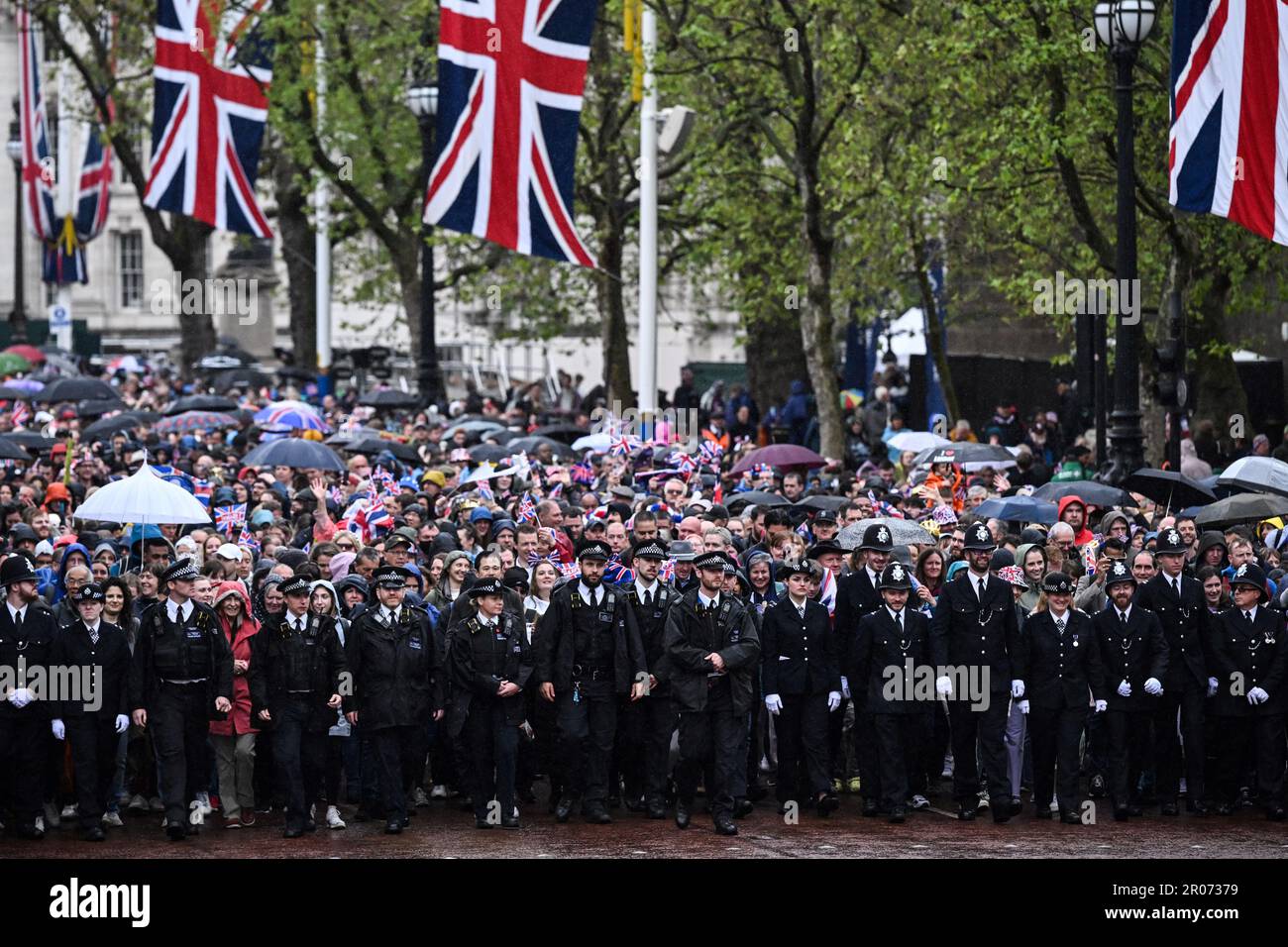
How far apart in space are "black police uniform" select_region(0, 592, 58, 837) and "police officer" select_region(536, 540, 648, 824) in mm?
3170

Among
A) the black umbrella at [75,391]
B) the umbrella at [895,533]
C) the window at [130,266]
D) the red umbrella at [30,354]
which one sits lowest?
the umbrella at [895,533]

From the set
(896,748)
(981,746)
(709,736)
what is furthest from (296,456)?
(981,746)

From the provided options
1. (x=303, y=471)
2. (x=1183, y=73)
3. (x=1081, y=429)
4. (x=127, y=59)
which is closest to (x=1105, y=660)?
(x=1183, y=73)

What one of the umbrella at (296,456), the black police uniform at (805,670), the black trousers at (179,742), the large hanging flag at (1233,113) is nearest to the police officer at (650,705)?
the black police uniform at (805,670)

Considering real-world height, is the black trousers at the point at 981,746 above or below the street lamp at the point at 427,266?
below

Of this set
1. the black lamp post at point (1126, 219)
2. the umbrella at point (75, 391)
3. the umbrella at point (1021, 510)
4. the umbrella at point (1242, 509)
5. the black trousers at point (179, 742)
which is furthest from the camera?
the umbrella at point (75, 391)

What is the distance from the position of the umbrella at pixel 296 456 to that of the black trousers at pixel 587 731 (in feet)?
25.3

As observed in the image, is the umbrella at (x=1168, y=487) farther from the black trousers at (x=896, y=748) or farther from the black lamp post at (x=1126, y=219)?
the black trousers at (x=896, y=748)

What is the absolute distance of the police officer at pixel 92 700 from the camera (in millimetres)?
14773

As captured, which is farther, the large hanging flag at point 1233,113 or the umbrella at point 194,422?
the umbrella at point 194,422

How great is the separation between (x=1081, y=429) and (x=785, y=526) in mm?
14848

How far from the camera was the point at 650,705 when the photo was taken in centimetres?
1570

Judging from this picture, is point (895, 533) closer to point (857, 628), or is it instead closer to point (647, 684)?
point (857, 628)

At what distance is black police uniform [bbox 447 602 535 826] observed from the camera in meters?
15.2
